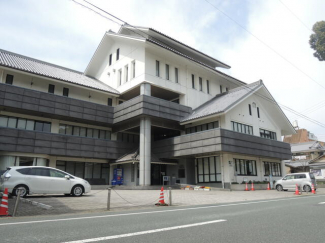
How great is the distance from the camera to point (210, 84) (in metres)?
34.5

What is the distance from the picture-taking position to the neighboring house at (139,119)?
80.5 feet

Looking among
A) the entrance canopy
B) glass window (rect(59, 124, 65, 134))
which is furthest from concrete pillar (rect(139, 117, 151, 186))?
glass window (rect(59, 124, 65, 134))

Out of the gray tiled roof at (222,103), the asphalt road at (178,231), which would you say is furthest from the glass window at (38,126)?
the asphalt road at (178,231)

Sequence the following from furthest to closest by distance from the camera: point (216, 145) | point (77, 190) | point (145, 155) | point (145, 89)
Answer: point (145, 89) < point (145, 155) < point (216, 145) < point (77, 190)

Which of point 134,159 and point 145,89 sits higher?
point 145,89

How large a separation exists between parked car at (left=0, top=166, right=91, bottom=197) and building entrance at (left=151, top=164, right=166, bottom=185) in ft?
52.8

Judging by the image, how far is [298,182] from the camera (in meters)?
22.8

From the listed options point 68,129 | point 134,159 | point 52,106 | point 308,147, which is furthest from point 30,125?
point 308,147

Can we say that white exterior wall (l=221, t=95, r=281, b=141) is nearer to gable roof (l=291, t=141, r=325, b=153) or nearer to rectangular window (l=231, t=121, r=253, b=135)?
rectangular window (l=231, t=121, r=253, b=135)

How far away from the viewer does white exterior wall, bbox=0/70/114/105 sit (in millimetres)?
25409

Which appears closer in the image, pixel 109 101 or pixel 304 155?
pixel 109 101

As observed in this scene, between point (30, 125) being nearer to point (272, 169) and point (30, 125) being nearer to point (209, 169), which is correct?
point (209, 169)

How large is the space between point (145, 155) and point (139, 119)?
402cm

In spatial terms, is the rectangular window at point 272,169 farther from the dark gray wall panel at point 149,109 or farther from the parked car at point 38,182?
the parked car at point 38,182
